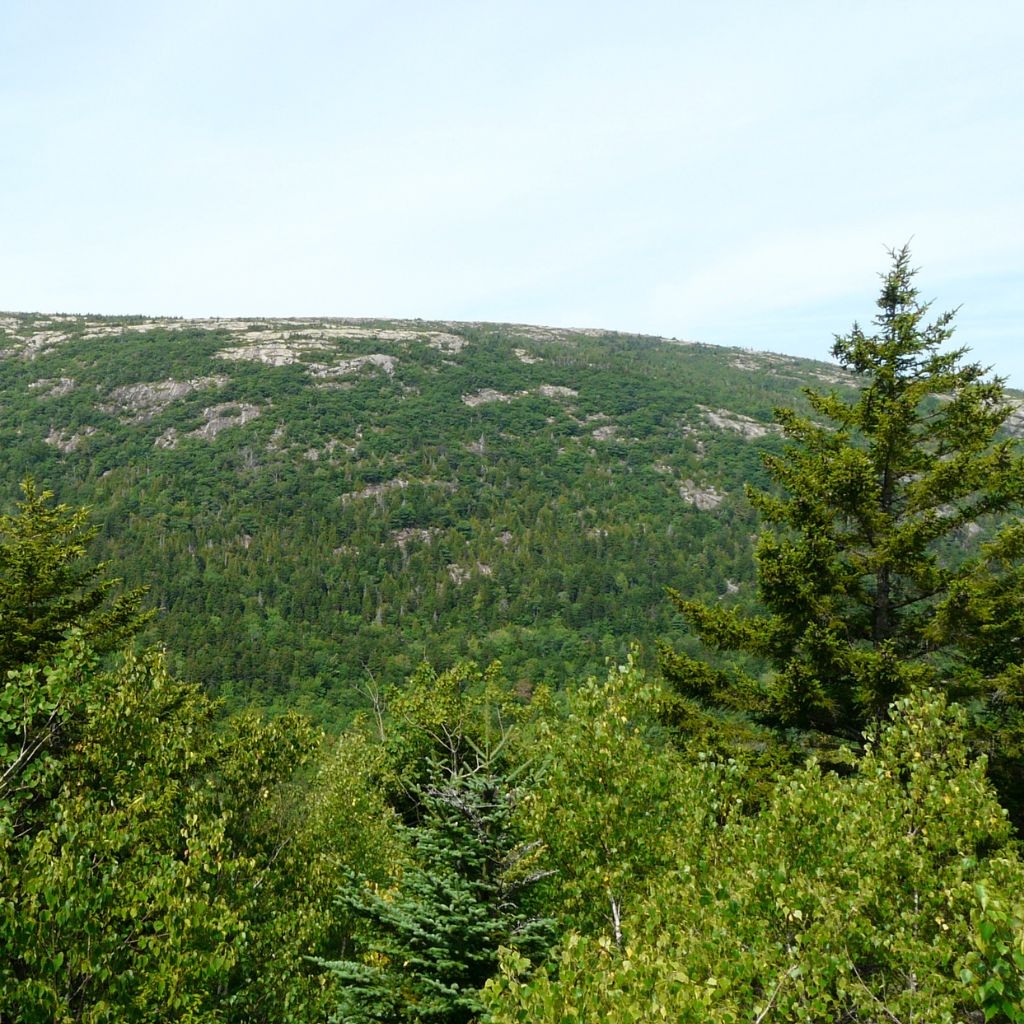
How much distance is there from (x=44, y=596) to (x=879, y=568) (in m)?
24.6

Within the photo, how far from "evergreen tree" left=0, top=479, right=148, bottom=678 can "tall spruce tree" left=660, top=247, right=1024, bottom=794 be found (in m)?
18.0

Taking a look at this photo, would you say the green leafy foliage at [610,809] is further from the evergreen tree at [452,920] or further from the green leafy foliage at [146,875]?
the green leafy foliage at [146,875]

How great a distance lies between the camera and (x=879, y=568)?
58.5ft

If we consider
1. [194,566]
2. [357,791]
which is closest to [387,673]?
[194,566]

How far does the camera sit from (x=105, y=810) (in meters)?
11.1

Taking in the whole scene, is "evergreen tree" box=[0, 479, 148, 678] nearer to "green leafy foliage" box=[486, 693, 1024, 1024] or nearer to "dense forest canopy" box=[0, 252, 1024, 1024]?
"dense forest canopy" box=[0, 252, 1024, 1024]

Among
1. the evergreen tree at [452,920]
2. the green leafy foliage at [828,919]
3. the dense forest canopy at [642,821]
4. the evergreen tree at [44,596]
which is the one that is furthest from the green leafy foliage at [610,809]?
the evergreen tree at [44,596]

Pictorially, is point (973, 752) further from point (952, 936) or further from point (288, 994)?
point (288, 994)

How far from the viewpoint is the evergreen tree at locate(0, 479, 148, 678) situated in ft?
61.1

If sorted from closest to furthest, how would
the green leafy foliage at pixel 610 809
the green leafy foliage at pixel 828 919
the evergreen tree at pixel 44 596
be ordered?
the green leafy foliage at pixel 828 919, the green leafy foliage at pixel 610 809, the evergreen tree at pixel 44 596

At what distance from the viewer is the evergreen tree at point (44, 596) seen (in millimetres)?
18609

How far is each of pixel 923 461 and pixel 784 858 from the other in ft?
44.2

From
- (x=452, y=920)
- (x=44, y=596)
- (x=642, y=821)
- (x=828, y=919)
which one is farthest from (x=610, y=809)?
(x=44, y=596)

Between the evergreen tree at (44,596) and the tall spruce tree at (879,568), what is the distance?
1804cm
